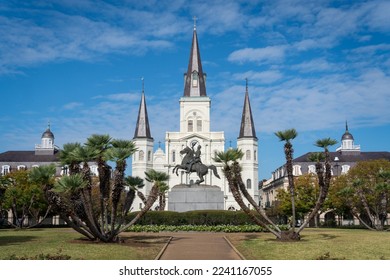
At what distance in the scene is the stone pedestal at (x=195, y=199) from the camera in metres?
38.6

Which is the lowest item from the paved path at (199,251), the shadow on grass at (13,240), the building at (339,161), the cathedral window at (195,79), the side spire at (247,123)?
the paved path at (199,251)

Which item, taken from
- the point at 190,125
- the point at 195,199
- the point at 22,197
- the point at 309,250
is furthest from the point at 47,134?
the point at 309,250

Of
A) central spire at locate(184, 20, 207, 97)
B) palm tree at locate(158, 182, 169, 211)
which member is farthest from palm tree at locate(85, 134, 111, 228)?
central spire at locate(184, 20, 207, 97)

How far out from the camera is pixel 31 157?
3770 inches

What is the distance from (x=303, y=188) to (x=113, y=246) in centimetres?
4780

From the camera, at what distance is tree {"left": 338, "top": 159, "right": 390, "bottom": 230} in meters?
40.2

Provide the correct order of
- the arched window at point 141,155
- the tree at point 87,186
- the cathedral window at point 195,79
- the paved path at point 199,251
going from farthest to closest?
the cathedral window at point 195,79, the arched window at point 141,155, the tree at point 87,186, the paved path at point 199,251

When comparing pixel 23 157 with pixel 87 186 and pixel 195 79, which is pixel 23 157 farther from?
pixel 87 186

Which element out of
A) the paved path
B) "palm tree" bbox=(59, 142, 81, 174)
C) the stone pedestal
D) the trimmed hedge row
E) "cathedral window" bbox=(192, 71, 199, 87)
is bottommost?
the paved path

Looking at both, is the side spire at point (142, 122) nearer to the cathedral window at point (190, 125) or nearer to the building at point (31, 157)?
the cathedral window at point (190, 125)

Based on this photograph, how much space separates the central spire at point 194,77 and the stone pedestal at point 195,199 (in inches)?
2651

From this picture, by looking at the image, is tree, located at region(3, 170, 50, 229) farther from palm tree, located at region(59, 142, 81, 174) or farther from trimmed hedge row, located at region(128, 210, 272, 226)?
palm tree, located at region(59, 142, 81, 174)

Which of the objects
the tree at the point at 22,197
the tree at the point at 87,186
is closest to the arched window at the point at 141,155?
the tree at the point at 22,197
